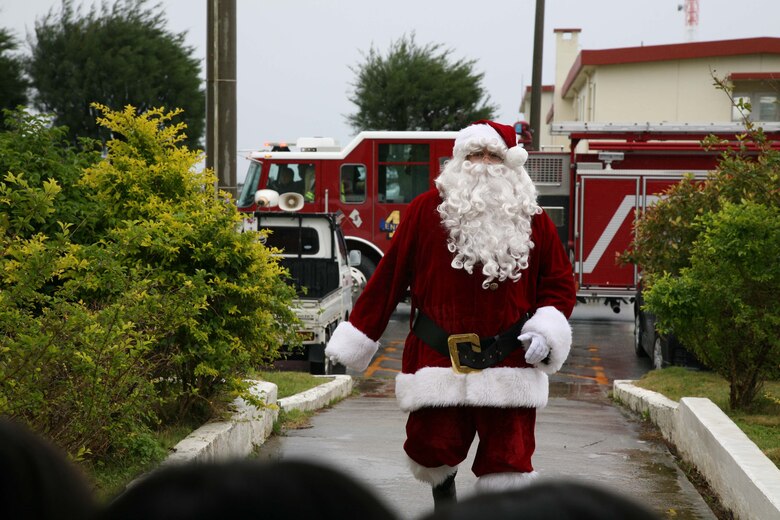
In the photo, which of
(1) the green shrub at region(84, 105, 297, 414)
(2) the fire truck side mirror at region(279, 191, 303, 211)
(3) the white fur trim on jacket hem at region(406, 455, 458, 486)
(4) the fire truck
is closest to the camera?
(3) the white fur trim on jacket hem at region(406, 455, 458, 486)

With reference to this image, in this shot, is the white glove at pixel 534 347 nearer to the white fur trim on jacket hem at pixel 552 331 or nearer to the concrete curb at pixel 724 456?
the white fur trim on jacket hem at pixel 552 331

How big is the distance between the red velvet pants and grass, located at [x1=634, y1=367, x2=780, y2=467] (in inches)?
97.8

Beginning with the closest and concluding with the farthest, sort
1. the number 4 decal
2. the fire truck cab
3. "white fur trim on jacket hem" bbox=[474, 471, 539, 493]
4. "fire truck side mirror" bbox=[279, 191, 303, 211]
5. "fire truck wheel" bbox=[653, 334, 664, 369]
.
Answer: "white fur trim on jacket hem" bbox=[474, 471, 539, 493] → "fire truck wheel" bbox=[653, 334, 664, 369] → "fire truck side mirror" bbox=[279, 191, 303, 211] → the number 4 decal → the fire truck cab

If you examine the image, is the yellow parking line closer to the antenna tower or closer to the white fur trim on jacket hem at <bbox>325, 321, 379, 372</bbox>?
the white fur trim on jacket hem at <bbox>325, 321, 379, 372</bbox>

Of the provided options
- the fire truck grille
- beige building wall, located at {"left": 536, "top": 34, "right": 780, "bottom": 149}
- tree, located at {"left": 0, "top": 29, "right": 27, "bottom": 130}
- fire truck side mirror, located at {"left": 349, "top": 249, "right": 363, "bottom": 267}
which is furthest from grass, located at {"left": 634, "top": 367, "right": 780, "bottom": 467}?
tree, located at {"left": 0, "top": 29, "right": 27, "bottom": 130}

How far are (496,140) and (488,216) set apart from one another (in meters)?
0.37

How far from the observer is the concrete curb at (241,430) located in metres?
5.85

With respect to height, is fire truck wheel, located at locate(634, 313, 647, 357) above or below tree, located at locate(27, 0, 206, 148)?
below

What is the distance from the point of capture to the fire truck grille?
18.5 metres

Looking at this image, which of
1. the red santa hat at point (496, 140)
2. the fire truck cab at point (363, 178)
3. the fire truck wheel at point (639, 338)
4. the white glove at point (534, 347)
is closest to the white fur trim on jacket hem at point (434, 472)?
the white glove at point (534, 347)

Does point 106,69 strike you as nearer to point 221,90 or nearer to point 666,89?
point 666,89

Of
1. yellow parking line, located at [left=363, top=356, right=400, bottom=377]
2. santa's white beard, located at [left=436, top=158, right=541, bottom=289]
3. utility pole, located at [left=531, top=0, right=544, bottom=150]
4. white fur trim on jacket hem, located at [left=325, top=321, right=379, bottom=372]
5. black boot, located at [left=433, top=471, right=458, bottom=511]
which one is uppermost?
utility pole, located at [left=531, top=0, right=544, bottom=150]

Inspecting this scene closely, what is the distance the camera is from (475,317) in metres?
4.57

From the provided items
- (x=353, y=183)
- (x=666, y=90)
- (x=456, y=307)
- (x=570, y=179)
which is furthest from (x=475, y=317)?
(x=666, y=90)
